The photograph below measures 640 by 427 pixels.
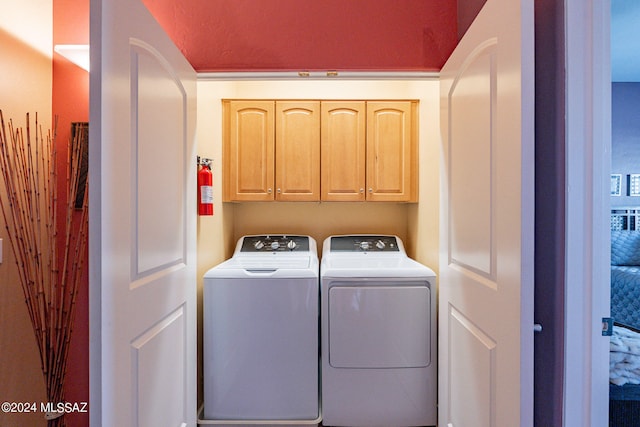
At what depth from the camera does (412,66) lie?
5.37ft

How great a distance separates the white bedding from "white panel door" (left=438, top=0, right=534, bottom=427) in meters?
0.63

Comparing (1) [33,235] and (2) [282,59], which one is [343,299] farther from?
(1) [33,235]

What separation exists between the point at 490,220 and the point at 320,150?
5.34 feet

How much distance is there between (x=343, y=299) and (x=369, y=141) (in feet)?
3.95

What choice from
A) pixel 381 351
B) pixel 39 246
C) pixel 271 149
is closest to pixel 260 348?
pixel 381 351

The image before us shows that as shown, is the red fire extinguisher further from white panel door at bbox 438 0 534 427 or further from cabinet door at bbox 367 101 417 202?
white panel door at bbox 438 0 534 427

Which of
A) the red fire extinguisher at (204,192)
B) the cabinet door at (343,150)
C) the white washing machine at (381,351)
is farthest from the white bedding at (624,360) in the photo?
the red fire extinguisher at (204,192)

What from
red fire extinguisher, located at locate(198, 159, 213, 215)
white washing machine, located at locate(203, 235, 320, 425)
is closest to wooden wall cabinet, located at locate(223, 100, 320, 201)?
red fire extinguisher, located at locate(198, 159, 213, 215)

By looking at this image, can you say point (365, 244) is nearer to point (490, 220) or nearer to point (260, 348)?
point (260, 348)

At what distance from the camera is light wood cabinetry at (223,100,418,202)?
8.29 ft

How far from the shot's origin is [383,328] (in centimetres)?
195

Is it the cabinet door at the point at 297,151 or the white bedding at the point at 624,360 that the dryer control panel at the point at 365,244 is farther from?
the white bedding at the point at 624,360

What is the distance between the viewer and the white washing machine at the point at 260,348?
1.94m

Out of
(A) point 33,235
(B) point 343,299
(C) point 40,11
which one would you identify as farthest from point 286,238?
(C) point 40,11
